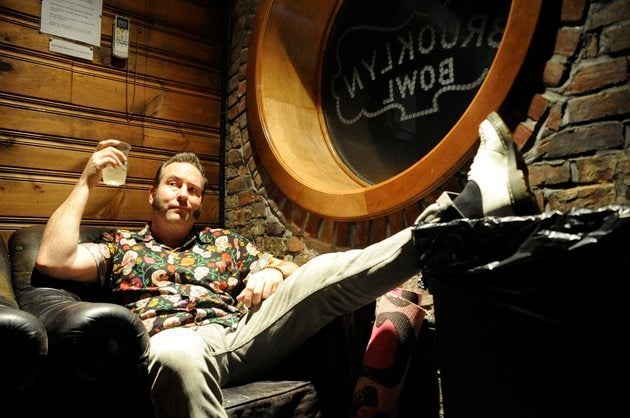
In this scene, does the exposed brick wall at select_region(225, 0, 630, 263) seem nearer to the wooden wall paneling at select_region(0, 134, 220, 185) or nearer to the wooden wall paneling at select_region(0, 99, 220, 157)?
the wooden wall paneling at select_region(0, 99, 220, 157)

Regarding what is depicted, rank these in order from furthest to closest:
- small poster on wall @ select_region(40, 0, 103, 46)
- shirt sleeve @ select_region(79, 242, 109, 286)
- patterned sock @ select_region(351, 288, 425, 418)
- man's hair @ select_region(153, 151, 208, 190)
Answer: small poster on wall @ select_region(40, 0, 103, 46), man's hair @ select_region(153, 151, 208, 190), shirt sleeve @ select_region(79, 242, 109, 286), patterned sock @ select_region(351, 288, 425, 418)

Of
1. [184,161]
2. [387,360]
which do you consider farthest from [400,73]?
[387,360]

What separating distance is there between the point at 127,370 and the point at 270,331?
414mm

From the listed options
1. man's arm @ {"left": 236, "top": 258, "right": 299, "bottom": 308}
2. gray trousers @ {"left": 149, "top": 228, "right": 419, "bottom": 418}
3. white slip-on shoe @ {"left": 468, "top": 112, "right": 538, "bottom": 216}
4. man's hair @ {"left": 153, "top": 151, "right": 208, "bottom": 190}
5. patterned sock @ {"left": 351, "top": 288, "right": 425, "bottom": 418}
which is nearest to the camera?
white slip-on shoe @ {"left": 468, "top": 112, "right": 538, "bottom": 216}

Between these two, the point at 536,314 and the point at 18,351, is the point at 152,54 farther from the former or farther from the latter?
the point at 536,314

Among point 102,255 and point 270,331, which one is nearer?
point 270,331

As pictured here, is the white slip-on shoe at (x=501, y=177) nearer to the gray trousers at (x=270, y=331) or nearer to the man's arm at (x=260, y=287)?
the gray trousers at (x=270, y=331)

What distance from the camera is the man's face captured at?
1.92 metres

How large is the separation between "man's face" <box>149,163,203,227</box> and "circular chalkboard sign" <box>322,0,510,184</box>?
32.2 inches

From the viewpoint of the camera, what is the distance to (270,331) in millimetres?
1331

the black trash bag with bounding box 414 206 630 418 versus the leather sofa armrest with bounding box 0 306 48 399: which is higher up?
the black trash bag with bounding box 414 206 630 418

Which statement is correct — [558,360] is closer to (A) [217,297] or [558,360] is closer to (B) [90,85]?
(A) [217,297]

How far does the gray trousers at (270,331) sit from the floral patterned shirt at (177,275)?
15 centimetres

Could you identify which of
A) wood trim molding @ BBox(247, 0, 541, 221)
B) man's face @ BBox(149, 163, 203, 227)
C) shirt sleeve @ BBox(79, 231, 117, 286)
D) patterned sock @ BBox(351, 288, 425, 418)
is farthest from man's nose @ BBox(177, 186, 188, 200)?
patterned sock @ BBox(351, 288, 425, 418)
